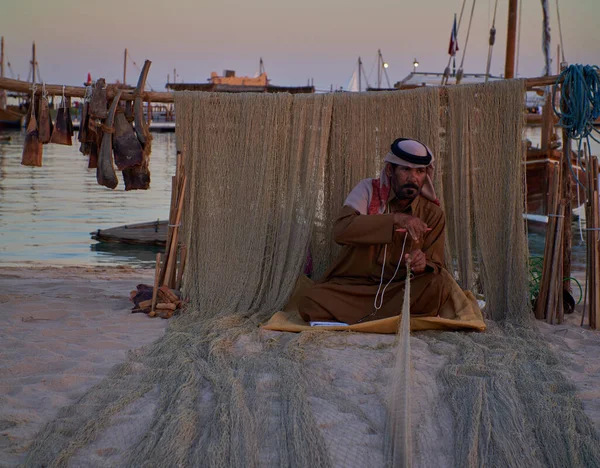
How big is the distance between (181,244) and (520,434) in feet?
10.3

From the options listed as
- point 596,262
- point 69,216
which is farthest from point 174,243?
point 69,216

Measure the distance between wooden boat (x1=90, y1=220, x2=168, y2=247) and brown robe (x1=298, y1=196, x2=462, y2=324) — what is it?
6.73 metres

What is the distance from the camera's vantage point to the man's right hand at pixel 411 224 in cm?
466

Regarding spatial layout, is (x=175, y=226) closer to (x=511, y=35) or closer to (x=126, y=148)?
(x=126, y=148)

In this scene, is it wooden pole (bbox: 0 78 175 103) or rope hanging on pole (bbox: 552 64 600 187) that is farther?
wooden pole (bbox: 0 78 175 103)

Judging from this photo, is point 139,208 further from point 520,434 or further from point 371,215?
point 520,434

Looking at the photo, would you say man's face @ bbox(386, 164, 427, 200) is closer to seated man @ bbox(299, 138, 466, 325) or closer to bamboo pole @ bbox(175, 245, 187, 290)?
seated man @ bbox(299, 138, 466, 325)

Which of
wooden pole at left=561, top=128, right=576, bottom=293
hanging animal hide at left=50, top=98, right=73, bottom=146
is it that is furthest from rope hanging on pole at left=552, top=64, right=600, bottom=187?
hanging animal hide at left=50, top=98, right=73, bottom=146

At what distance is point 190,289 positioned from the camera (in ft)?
17.8

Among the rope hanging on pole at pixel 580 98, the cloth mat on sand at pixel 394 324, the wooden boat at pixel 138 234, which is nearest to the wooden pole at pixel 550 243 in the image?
the rope hanging on pole at pixel 580 98

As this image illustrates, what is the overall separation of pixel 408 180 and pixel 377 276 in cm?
64

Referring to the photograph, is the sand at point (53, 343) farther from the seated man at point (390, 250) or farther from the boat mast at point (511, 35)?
the boat mast at point (511, 35)

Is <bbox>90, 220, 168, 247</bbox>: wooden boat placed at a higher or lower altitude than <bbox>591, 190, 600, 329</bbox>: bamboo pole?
lower

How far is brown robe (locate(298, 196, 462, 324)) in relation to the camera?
4801mm
